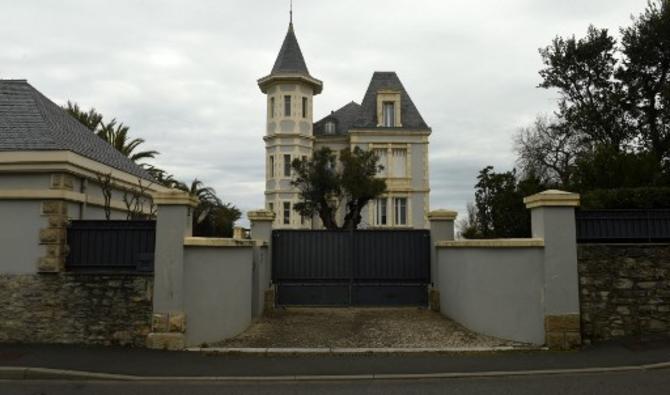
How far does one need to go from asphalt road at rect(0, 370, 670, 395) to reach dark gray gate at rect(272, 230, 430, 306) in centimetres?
632

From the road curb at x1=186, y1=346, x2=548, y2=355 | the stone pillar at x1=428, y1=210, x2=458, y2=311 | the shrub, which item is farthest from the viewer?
the stone pillar at x1=428, y1=210, x2=458, y2=311

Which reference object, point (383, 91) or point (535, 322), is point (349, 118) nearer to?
point (383, 91)

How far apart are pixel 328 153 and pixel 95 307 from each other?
1820cm

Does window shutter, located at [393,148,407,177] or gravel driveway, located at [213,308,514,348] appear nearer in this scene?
gravel driveway, located at [213,308,514,348]

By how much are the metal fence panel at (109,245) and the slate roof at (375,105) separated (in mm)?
28077

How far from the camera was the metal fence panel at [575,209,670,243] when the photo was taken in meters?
10.1

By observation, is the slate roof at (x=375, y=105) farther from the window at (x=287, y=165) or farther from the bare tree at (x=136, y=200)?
the bare tree at (x=136, y=200)

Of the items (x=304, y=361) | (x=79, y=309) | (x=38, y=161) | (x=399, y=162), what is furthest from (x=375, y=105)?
(x=304, y=361)

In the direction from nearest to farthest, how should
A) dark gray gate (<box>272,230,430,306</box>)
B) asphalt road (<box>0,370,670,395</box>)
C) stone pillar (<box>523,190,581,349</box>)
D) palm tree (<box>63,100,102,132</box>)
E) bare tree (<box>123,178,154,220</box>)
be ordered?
asphalt road (<box>0,370,670,395</box>), stone pillar (<box>523,190,581,349</box>), bare tree (<box>123,178,154,220</box>), dark gray gate (<box>272,230,430,306</box>), palm tree (<box>63,100,102,132</box>)

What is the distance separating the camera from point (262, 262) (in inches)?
523

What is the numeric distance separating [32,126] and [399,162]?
28196mm

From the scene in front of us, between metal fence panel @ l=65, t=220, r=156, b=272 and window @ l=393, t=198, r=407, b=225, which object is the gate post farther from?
window @ l=393, t=198, r=407, b=225

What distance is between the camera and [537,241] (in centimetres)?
986

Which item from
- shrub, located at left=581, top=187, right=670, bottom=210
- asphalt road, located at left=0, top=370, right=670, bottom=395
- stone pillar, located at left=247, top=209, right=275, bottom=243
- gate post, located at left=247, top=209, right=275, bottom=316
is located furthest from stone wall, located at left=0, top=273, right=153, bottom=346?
shrub, located at left=581, top=187, right=670, bottom=210
